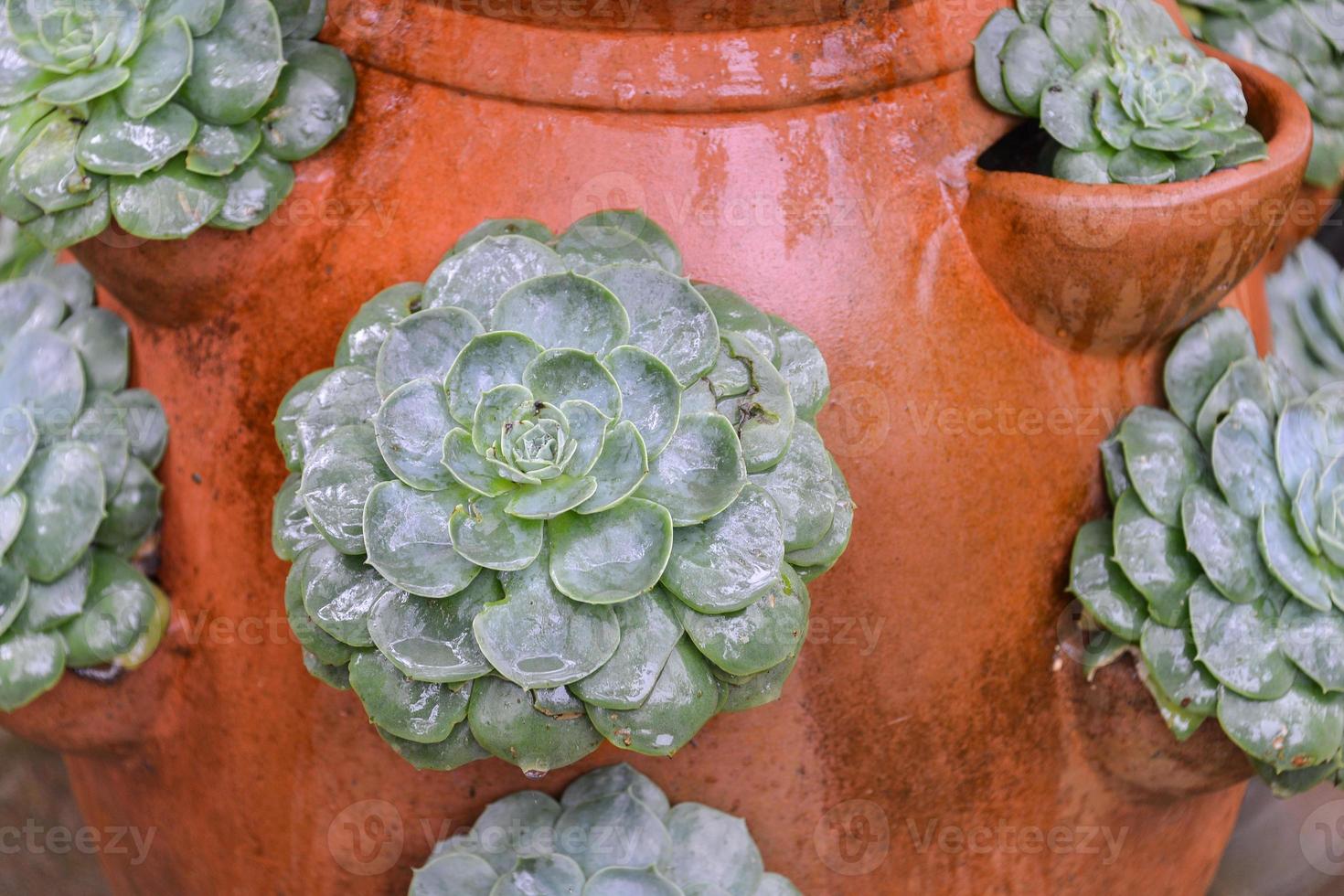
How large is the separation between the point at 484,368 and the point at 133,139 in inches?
12.4

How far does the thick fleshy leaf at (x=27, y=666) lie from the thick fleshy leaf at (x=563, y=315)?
0.43 meters

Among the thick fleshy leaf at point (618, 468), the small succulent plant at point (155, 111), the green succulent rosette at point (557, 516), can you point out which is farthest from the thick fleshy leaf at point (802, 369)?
the small succulent plant at point (155, 111)

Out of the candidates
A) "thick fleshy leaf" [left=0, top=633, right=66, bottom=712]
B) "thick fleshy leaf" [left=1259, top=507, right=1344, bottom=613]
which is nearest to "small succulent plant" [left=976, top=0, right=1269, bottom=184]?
"thick fleshy leaf" [left=1259, top=507, right=1344, bottom=613]

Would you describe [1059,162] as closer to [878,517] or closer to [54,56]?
[878,517]

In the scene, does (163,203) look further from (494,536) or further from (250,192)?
(494,536)

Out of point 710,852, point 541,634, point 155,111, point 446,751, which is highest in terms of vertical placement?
point 155,111

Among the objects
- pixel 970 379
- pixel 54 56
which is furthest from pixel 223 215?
pixel 970 379

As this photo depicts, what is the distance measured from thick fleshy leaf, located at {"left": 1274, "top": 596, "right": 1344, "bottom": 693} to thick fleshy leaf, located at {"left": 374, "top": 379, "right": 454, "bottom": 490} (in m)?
0.55

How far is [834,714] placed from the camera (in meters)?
0.85

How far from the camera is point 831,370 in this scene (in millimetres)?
828

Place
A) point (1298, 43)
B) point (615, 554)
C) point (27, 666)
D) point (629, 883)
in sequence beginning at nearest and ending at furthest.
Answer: point (615, 554) → point (629, 883) → point (27, 666) → point (1298, 43)

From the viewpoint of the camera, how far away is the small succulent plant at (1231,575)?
2.81 ft

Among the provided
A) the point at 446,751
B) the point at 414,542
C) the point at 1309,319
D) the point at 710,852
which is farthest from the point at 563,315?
the point at 1309,319

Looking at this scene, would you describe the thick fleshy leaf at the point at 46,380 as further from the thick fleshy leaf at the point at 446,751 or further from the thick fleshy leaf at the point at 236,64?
the thick fleshy leaf at the point at 446,751
